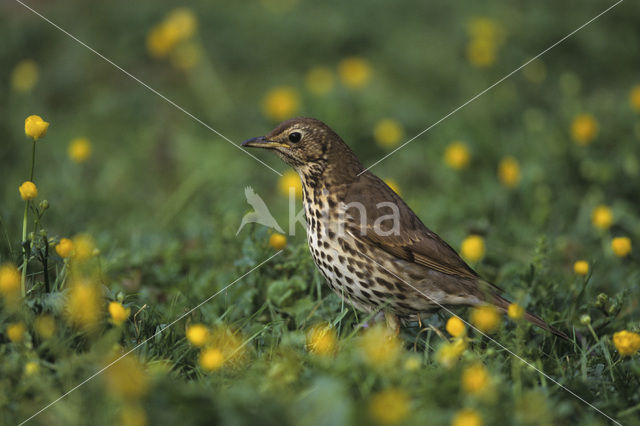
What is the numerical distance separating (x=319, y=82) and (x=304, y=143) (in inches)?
138

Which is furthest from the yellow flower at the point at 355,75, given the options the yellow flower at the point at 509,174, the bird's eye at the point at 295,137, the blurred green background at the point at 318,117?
the bird's eye at the point at 295,137

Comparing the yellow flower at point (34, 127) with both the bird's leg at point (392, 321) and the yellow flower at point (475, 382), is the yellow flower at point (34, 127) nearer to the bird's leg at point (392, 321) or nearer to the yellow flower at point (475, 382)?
the bird's leg at point (392, 321)

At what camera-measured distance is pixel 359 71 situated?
7.34 metres

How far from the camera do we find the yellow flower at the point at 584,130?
5715mm

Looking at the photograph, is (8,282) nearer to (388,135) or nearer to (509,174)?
(509,174)

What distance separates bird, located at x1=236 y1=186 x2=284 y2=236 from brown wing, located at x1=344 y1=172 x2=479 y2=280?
25.1 inches

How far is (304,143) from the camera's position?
4070mm

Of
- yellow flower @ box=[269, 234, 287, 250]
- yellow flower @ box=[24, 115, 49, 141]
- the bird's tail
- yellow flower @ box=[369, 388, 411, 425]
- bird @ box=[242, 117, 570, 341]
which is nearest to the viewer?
yellow flower @ box=[369, 388, 411, 425]

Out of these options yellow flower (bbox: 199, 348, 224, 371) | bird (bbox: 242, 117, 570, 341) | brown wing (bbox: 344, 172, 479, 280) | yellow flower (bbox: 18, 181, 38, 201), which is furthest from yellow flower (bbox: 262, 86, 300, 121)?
yellow flower (bbox: 199, 348, 224, 371)

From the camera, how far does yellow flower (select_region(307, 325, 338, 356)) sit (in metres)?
A: 3.05

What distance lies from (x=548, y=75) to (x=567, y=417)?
545 cm

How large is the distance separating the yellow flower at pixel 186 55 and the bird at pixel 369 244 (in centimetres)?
397

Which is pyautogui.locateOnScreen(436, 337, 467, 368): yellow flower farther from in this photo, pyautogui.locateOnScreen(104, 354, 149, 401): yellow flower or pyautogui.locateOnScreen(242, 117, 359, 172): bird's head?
pyautogui.locateOnScreen(242, 117, 359, 172): bird's head

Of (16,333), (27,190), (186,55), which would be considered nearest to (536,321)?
(16,333)
